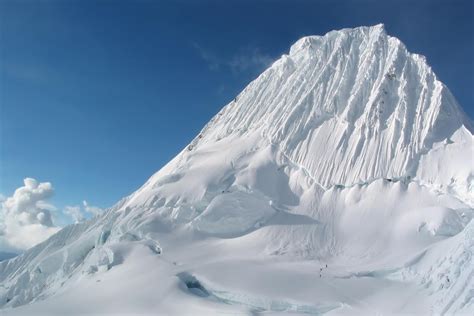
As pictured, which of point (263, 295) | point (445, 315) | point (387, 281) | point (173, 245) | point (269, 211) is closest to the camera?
point (445, 315)

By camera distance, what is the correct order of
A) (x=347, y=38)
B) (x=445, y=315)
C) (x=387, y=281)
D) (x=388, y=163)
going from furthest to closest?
(x=347, y=38) < (x=388, y=163) < (x=387, y=281) < (x=445, y=315)

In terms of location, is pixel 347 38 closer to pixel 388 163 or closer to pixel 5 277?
pixel 388 163

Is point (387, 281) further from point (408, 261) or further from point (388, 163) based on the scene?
point (388, 163)

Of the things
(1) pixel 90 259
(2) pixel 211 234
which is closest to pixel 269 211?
(2) pixel 211 234

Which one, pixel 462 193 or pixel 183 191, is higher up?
pixel 183 191

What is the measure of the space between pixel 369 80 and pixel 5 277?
40161 millimetres

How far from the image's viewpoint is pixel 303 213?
126 feet

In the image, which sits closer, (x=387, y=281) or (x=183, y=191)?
(x=387, y=281)

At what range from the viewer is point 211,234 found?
37125 mm

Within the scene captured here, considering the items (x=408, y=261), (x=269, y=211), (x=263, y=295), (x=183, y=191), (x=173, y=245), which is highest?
(x=183, y=191)

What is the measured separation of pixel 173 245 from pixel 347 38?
106ft

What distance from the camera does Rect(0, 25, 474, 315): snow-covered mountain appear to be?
29828mm

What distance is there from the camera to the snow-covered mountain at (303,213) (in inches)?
1174

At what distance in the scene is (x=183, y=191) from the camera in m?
40.7
